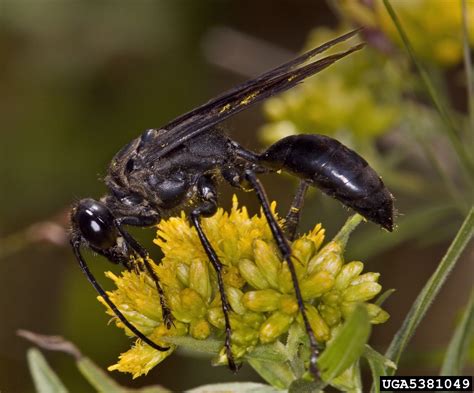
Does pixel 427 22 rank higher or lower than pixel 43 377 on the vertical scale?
higher

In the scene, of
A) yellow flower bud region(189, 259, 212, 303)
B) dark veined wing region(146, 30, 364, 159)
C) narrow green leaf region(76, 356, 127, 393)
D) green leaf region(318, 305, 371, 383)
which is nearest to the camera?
green leaf region(318, 305, 371, 383)

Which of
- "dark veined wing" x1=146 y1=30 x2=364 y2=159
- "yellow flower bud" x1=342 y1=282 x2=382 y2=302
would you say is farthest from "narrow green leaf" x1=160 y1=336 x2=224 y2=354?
"dark veined wing" x1=146 y1=30 x2=364 y2=159

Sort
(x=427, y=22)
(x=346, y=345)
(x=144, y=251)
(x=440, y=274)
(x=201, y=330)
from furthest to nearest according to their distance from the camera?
1. (x=427, y=22)
2. (x=144, y=251)
3. (x=201, y=330)
4. (x=440, y=274)
5. (x=346, y=345)

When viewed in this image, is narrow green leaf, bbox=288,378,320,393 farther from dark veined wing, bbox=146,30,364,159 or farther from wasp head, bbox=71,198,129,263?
dark veined wing, bbox=146,30,364,159

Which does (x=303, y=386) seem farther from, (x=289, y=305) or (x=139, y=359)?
(x=139, y=359)

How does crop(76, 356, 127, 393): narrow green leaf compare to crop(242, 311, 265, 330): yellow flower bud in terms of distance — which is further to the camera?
Result: crop(76, 356, 127, 393): narrow green leaf

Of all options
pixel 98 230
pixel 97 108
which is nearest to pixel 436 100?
pixel 98 230

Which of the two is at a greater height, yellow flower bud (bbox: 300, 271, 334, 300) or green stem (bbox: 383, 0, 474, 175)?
green stem (bbox: 383, 0, 474, 175)
